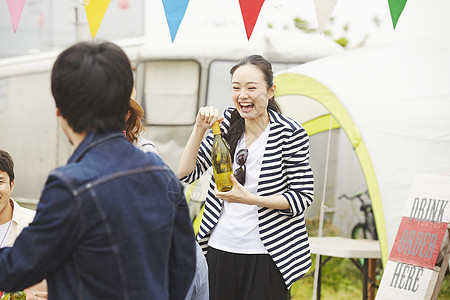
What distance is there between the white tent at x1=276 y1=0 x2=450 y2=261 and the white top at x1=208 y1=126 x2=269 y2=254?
146 centimetres

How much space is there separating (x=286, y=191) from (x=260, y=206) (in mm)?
138

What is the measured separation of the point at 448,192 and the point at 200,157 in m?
1.48

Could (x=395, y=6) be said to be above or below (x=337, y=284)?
above

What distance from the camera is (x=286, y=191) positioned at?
102 inches

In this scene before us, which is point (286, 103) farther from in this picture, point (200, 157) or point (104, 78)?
point (104, 78)

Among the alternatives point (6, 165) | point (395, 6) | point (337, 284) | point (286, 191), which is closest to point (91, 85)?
point (286, 191)

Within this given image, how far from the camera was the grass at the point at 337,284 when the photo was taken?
19.2 ft

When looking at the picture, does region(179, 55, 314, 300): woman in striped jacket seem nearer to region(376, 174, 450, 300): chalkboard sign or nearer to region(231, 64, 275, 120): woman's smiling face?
region(231, 64, 275, 120): woman's smiling face

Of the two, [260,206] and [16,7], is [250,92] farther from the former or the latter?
[16,7]

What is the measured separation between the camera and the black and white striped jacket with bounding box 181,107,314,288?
8.33 ft

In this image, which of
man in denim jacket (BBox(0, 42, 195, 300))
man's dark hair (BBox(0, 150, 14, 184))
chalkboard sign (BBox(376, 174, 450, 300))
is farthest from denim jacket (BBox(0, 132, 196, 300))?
chalkboard sign (BBox(376, 174, 450, 300))

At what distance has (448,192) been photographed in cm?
335

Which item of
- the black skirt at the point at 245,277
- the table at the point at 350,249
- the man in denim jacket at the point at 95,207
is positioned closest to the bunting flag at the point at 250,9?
the black skirt at the point at 245,277

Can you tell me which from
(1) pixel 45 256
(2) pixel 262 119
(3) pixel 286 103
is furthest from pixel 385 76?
(1) pixel 45 256
